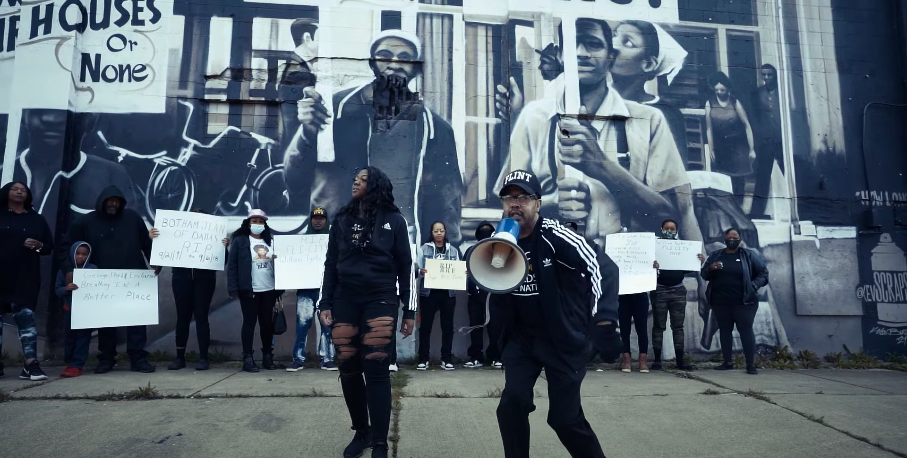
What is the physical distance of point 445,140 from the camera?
896cm

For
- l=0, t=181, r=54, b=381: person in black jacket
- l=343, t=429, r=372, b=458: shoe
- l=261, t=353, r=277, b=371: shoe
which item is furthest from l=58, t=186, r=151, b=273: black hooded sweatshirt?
l=343, t=429, r=372, b=458: shoe

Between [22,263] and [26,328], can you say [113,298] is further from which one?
[22,263]

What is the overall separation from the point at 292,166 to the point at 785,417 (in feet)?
22.5

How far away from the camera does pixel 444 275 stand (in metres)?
7.68

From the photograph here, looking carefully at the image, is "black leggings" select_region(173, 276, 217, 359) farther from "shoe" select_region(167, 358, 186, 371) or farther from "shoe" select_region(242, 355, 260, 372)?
"shoe" select_region(242, 355, 260, 372)

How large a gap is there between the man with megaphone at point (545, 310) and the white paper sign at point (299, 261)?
4.54 metres

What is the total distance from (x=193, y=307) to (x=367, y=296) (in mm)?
4443

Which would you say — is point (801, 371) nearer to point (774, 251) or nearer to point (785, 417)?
point (774, 251)

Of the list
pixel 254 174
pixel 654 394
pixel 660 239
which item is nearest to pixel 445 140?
pixel 254 174

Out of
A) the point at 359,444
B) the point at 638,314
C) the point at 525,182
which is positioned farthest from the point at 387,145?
the point at 525,182

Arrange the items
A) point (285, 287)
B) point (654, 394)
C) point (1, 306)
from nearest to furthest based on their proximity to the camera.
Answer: point (654, 394) < point (1, 306) < point (285, 287)

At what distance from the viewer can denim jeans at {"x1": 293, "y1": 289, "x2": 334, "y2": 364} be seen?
7.38 m

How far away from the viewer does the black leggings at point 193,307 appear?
7.23m

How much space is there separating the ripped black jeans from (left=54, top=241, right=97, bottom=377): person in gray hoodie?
14.5 feet
